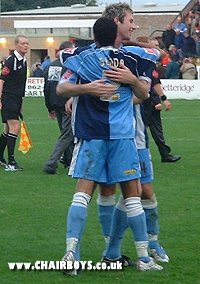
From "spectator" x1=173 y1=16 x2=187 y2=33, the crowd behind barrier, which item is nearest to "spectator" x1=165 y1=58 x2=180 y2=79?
the crowd behind barrier

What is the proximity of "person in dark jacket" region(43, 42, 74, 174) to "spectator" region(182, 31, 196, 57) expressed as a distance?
27691mm

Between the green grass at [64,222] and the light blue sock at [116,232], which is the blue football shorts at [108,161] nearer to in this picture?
the light blue sock at [116,232]

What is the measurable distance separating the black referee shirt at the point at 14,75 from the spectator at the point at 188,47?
93.0 feet

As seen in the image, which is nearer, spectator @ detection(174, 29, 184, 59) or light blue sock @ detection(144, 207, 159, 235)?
light blue sock @ detection(144, 207, 159, 235)

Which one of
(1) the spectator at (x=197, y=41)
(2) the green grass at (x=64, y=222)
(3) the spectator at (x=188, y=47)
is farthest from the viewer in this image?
(3) the spectator at (x=188, y=47)

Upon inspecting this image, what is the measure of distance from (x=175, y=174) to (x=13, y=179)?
2.42 metres

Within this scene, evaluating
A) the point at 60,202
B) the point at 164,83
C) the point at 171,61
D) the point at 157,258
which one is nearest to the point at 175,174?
the point at 60,202

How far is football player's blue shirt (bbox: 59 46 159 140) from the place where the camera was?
7.30 metres

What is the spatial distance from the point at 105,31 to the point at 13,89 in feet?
24.5

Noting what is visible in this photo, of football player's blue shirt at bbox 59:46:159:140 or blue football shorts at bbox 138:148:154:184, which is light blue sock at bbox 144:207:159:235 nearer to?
blue football shorts at bbox 138:148:154:184

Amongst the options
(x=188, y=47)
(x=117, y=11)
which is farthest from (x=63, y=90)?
(x=188, y=47)

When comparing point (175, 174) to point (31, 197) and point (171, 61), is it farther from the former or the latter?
point (171, 61)

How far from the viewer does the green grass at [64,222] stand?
24.6 ft

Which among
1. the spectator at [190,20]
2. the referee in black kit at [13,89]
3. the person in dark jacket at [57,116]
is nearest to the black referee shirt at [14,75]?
the referee in black kit at [13,89]
